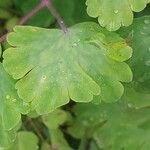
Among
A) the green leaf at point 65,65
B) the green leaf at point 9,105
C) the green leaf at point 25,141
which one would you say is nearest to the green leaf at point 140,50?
the green leaf at point 65,65

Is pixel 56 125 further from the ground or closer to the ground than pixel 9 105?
closer to the ground

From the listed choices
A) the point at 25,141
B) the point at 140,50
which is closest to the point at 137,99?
the point at 140,50

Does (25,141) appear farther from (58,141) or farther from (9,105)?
(9,105)

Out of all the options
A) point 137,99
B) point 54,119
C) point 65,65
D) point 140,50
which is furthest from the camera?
point 54,119

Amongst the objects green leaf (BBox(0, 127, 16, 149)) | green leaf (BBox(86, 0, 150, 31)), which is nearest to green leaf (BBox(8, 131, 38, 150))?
green leaf (BBox(0, 127, 16, 149))

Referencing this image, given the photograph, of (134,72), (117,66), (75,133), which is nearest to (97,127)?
(75,133)
